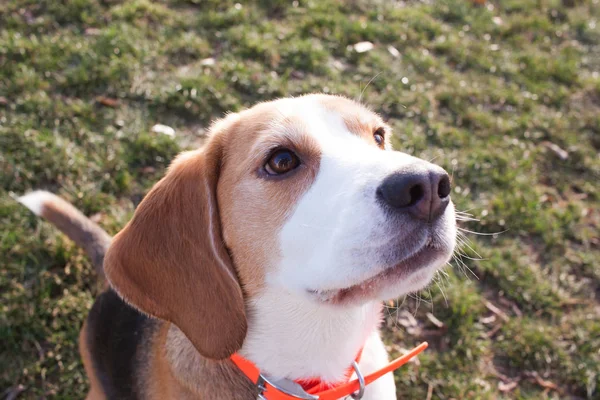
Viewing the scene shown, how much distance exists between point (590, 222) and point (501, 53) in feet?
9.48

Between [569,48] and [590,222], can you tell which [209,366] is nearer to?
[590,222]

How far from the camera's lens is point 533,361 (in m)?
4.09

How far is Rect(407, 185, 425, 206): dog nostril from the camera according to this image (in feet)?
6.25

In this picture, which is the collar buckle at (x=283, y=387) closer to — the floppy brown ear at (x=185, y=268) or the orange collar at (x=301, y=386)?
the orange collar at (x=301, y=386)

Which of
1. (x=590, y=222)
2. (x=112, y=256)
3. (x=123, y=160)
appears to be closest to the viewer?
(x=112, y=256)

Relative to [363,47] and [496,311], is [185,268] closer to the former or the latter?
[496,311]

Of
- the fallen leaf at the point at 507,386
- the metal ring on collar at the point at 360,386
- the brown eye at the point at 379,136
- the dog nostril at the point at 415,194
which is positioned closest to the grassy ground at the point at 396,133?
the fallen leaf at the point at 507,386

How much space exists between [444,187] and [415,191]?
0.44 ft

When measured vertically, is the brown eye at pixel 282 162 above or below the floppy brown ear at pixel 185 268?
above

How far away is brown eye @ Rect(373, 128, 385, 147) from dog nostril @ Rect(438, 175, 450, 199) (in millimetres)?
911

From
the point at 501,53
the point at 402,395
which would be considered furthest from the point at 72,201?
the point at 501,53

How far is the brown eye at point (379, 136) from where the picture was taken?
287 centimetres

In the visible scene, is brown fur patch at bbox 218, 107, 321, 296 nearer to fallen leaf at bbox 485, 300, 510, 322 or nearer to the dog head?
the dog head

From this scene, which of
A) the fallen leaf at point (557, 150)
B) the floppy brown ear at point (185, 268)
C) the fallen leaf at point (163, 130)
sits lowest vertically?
the fallen leaf at point (557, 150)
